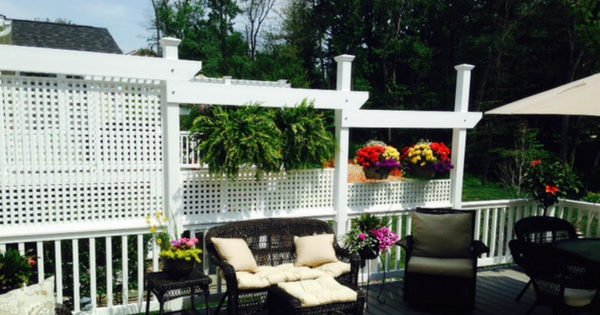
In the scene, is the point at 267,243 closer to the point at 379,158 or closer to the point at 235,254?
the point at 235,254

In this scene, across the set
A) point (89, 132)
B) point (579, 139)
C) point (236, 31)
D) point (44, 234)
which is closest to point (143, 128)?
point (89, 132)

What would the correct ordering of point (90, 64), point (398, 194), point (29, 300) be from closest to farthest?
1. point (29, 300)
2. point (90, 64)
3. point (398, 194)

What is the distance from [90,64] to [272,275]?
7.18 ft

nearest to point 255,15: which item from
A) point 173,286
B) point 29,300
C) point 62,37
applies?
point 62,37

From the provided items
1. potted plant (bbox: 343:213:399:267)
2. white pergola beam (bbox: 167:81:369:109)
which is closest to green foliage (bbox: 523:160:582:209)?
potted plant (bbox: 343:213:399:267)

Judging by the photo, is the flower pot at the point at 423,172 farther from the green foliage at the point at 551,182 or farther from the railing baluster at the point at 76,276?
the railing baluster at the point at 76,276

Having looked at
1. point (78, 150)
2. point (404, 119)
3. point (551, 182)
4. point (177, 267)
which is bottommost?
point (177, 267)

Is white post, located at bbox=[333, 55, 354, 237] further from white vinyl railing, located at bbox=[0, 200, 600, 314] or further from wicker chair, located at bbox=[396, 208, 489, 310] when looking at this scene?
wicker chair, located at bbox=[396, 208, 489, 310]

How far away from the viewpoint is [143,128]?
12.4ft

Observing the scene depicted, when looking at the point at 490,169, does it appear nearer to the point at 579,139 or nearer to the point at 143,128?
the point at 579,139

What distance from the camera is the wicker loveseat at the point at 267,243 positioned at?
3635mm

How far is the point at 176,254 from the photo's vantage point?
3.47m

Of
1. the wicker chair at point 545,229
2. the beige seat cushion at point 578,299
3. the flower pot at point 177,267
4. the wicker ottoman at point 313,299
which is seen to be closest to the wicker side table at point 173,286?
the flower pot at point 177,267

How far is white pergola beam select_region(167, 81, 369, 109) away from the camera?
12.5ft
